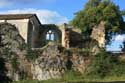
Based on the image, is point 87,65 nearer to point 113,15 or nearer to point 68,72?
point 68,72

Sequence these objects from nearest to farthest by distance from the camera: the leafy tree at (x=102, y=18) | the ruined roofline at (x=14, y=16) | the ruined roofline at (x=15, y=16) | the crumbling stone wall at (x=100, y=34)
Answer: the crumbling stone wall at (x=100, y=34)
the leafy tree at (x=102, y=18)
the ruined roofline at (x=15, y=16)
the ruined roofline at (x=14, y=16)

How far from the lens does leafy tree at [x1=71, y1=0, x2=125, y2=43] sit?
193ft

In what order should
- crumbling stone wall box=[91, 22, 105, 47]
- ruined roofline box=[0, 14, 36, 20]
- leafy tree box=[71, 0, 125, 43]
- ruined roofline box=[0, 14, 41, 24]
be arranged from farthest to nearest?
ruined roofline box=[0, 14, 36, 20] → ruined roofline box=[0, 14, 41, 24] → leafy tree box=[71, 0, 125, 43] → crumbling stone wall box=[91, 22, 105, 47]

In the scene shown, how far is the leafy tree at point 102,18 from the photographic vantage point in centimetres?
5879

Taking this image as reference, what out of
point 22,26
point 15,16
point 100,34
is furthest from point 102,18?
point 15,16

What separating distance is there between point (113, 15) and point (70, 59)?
50.1 ft

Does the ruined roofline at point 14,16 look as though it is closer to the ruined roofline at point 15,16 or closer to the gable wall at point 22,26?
the ruined roofline at point 15,16

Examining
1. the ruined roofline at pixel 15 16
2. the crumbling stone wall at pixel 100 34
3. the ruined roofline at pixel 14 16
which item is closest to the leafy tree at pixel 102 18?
the ruined roofline at pixel 15 16

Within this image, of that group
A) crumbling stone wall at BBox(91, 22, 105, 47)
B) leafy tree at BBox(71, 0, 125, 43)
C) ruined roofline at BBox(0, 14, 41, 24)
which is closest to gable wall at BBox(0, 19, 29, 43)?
ruined roofline at BBox(0, 14, 41, 24)

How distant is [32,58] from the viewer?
148ft

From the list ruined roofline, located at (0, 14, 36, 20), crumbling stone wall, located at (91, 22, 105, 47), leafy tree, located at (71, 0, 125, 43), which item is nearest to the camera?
crumbling stone wall, located at (91, 22, 105, 47)

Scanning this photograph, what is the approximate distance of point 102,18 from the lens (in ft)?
193

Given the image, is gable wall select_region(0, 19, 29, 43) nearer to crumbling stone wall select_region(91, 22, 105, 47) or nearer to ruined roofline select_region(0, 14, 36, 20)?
ruined roofline select_region(0, 14, 36, 20)

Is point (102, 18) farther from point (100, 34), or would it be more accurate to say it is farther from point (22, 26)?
point (22, 26)
